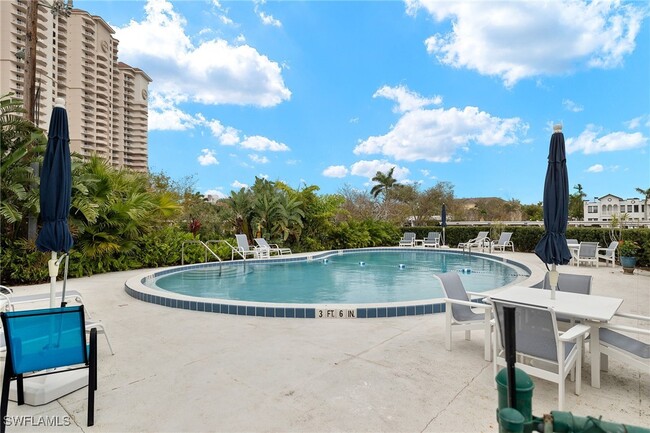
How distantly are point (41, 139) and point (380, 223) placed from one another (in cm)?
1716

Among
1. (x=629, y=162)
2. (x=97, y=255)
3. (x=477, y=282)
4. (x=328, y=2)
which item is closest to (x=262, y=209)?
(x=97, y=255)

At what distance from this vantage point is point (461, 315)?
4.33m

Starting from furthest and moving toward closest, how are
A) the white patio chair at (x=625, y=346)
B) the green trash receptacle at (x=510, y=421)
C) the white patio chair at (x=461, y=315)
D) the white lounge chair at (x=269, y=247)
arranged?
1. the white lounge chair at (x=269, y=247)
2. the white patio chair at (x=461, y=315)
3. the white patio chair at (x=625, y=346)
4. the green trash receptacle at (x=510, y=421)

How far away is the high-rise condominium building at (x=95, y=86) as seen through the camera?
72.6m

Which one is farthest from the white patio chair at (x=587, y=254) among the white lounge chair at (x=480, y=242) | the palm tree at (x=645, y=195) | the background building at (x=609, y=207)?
the background building at (x=609, y=207)

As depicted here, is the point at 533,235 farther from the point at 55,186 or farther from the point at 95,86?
the point at 95,86

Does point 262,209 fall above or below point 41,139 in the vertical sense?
below

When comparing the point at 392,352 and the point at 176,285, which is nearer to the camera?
the point at 392,352

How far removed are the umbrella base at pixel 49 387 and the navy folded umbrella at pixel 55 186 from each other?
88 centimetres

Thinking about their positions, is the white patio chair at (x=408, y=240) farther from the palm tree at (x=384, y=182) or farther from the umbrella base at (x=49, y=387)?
the palm tree at (x=384, y=182)

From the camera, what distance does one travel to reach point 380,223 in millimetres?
22609

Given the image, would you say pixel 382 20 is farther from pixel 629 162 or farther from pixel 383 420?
pixel 383 420

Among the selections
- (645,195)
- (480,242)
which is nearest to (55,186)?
(480,242)

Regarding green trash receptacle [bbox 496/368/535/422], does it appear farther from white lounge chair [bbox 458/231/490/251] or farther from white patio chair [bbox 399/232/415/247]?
white patio chair [bbox 399/232/415/247]
